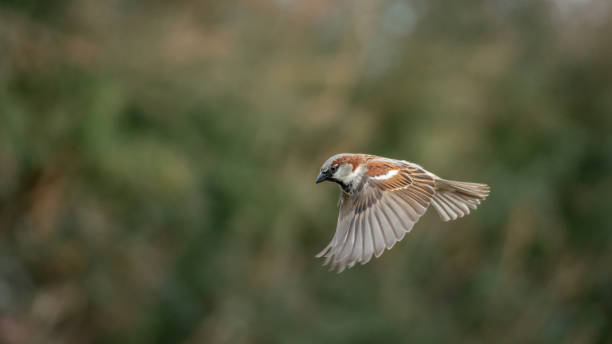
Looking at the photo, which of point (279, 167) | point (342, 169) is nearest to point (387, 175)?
point (342, 169)

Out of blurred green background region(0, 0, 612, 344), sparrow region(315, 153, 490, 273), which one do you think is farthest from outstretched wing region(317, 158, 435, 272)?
blurred green background region(0, 0, 612, 344)

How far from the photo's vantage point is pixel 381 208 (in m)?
1.97

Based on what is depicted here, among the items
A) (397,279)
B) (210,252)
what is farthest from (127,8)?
(397,279)

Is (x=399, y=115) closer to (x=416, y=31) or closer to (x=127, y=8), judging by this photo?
(x=416, y=31)

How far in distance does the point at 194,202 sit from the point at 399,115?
289cm

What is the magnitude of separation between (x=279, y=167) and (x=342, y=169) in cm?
667

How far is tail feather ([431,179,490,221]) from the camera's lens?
A: 2039mm

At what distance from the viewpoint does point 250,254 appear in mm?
8117

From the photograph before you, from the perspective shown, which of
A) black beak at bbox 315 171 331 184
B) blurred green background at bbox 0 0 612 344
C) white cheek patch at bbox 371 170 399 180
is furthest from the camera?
blurred green background at bbox 0 0 612 344

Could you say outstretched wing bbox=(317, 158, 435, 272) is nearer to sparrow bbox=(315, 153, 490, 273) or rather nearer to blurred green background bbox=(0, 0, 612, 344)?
sparrow bbox=(315, 153, 490, 273)

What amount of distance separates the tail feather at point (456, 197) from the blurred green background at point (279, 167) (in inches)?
198

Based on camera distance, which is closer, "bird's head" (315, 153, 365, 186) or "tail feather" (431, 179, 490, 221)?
"bird's head" (315, 153, 365, 186)

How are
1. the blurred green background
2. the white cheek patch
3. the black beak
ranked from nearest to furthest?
the black beak, the white cheek patch, the blurred green background

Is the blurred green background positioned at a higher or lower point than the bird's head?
higher
